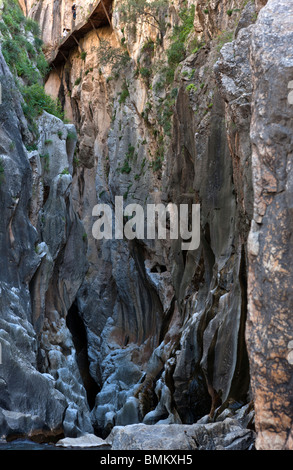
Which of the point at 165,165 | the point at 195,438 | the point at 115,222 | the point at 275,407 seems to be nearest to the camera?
the point at 275,407

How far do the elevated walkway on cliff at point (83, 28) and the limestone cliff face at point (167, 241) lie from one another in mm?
558

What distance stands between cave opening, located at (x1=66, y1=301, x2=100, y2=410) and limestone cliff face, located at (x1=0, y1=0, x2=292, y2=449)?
0.32 ft

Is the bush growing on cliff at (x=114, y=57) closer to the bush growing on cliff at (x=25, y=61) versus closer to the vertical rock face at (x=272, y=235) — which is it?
the bush growing on cliff at (x=25, y=61)

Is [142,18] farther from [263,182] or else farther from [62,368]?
[263,182]

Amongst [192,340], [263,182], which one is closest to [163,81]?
[192,340]

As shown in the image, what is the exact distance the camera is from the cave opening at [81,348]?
32906mm

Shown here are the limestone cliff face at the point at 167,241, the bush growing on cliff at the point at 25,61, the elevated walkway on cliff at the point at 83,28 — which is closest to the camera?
the limestone cliff face at the point at 167,241

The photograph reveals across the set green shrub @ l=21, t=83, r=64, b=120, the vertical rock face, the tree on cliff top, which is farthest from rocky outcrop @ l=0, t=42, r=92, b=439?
the vertical rock face

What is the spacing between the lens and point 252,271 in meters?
8.61

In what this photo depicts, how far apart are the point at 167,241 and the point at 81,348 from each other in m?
11.2

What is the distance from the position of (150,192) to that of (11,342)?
47.1ft

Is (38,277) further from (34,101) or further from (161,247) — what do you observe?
(34,101)

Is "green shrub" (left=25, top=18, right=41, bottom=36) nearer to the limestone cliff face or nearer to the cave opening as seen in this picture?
the limestone cliff face

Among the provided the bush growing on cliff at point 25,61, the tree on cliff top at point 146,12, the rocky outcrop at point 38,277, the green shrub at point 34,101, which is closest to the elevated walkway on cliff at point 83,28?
the tree on cliff top at point 146,12
